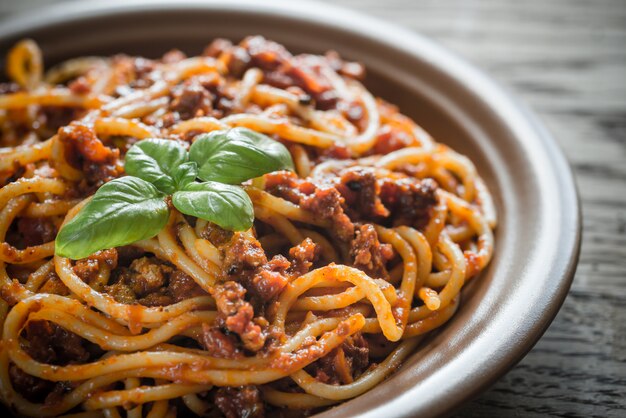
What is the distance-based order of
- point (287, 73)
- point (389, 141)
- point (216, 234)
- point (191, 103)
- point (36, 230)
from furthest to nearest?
point (287, 73) < point (389, 141) < point (191, 103) < point (36, 230) < point (216, 234)

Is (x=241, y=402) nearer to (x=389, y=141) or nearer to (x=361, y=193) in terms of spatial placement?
(x=361, y=193)

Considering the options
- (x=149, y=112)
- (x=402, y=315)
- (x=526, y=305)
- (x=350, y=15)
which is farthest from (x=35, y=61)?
(x=526, y=305)

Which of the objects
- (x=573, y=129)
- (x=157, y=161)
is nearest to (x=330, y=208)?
(x=157, y=161)

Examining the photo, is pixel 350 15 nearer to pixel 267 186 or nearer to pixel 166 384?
pixel 267 186

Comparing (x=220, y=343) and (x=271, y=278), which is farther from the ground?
(x=271, y=278)

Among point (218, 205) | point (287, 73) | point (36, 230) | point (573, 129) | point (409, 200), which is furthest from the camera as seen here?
point (573, 129)

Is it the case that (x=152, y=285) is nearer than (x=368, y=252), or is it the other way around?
(x=152, y=285)

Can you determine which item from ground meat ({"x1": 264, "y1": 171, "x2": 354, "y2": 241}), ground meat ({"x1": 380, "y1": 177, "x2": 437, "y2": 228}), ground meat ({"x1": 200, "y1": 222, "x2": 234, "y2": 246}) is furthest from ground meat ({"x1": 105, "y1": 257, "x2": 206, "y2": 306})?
ground meat ({"x1": 380, "y1": 177, "x2": 437, "y2": 228})
